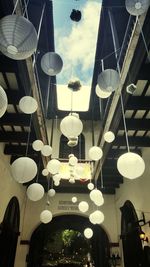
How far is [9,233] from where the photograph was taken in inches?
242

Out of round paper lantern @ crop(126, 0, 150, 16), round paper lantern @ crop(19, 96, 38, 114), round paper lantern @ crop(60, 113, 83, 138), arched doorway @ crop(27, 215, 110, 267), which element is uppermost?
round paper lantern @ crop(126, 0, 150, 16)

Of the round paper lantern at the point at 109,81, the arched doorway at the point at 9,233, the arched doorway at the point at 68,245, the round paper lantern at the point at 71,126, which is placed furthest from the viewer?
the arched doorway at the point at 68,245

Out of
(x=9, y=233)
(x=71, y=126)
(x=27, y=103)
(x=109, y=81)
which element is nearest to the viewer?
(x=109, y=81)

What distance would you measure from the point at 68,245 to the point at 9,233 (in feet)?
9.78

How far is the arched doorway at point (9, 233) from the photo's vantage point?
18.6 ft

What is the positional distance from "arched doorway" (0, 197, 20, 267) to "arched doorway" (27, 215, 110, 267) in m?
1.18

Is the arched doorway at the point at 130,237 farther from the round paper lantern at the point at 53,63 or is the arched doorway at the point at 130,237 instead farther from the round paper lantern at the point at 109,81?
the round paper lantern at the point at 53,63

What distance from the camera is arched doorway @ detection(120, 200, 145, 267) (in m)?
5.74

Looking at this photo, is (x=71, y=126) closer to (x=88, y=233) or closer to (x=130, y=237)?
(x=88, y=233)

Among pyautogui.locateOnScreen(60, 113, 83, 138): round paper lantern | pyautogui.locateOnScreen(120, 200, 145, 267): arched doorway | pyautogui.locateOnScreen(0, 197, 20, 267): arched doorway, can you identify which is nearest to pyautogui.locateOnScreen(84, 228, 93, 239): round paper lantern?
pyautogui.locateOnScreen(120, 200, 145, 267): arched doorway

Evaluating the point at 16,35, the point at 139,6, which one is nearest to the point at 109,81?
the point at 139,6

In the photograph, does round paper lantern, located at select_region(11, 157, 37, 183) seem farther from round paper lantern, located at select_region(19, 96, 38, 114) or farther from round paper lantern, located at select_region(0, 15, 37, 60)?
round paper lantern, located at select_region(0, 15, 37, 60)

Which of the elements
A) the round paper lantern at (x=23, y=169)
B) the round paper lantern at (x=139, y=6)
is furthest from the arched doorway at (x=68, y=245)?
the round paper lantern at (x=139, y=6)

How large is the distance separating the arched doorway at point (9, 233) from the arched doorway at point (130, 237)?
3.50 m
